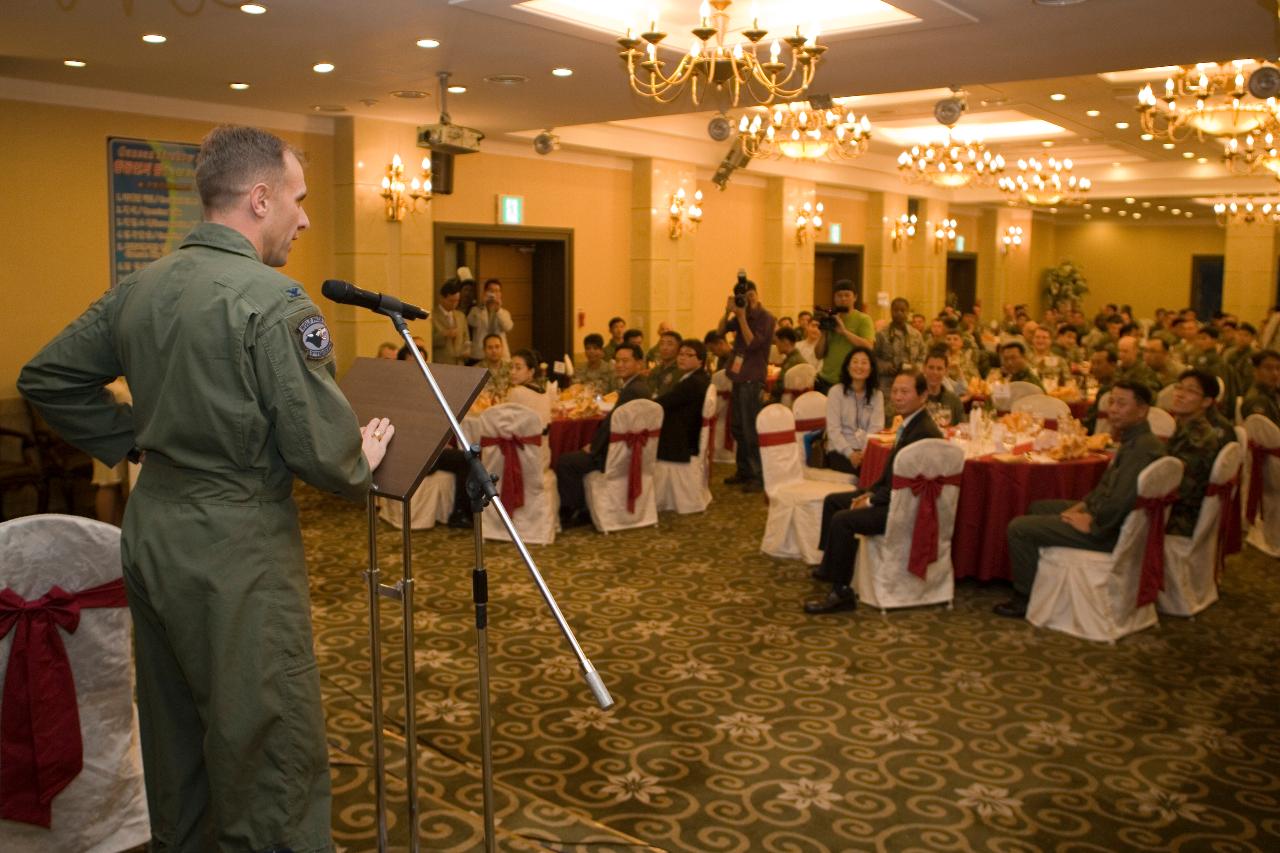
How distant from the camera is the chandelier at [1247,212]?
702 inches

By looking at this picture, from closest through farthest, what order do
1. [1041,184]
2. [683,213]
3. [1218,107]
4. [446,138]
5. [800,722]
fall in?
[800,722] → [1218,107] → [446,138] → [683,213] → [1041,184]

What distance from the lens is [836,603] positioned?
606 cm

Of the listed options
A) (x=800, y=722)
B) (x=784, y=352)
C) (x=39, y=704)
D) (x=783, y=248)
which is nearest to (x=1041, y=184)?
(x=783, y=248)

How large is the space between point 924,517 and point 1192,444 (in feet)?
5.02

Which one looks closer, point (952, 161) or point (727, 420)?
point (727, 420)

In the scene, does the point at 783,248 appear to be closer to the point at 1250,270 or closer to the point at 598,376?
the point at 598,376

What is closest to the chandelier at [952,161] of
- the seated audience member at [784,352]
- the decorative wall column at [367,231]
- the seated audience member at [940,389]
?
the seated audience member at [784,352]

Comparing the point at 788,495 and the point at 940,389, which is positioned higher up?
the point at 940,389

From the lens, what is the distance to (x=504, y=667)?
5.16 meters

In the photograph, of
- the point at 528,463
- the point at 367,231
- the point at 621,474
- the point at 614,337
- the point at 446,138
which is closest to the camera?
the point at 528,463

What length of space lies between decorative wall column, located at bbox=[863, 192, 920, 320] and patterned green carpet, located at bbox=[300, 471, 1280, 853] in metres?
13.4

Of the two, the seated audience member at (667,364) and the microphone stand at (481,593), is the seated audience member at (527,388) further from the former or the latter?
the microphone stand at (481,593)

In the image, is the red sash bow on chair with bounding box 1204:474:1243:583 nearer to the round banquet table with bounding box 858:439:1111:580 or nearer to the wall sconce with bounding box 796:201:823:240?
the round banquet table with bounding box 858:439:1111:580

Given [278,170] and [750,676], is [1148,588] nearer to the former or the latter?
[750,676]
